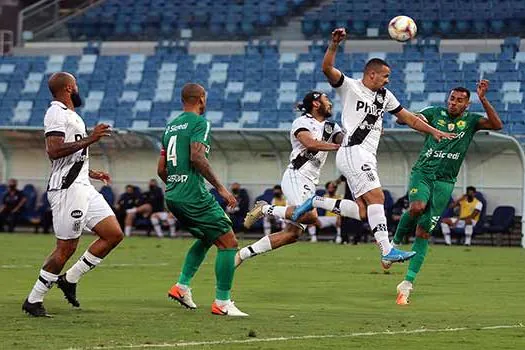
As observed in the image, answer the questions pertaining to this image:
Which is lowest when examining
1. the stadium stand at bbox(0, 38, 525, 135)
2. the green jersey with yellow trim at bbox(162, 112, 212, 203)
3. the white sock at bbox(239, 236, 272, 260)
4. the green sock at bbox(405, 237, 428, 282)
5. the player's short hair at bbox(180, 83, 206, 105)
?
the stadium stand at bbox(0, 38, 525, 135)

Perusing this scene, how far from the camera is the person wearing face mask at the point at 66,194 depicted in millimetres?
12422

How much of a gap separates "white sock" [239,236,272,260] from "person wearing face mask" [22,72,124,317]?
3282mm

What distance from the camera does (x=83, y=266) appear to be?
43.1 feet

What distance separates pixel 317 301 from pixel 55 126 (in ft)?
12.7

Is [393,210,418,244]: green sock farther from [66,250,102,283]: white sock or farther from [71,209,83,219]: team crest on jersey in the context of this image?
[71,209,83,219]: team crest on jersey

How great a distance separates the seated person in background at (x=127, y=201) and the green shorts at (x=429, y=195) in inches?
754

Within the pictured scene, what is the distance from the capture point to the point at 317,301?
580 inches

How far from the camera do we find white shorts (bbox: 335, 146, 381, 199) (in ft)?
48.0

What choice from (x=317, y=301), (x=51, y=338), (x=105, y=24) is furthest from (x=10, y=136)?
(x=51, y=338)

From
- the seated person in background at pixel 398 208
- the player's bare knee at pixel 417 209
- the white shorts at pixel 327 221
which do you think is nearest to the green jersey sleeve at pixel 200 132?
the player's bare knee at pixel 417 209

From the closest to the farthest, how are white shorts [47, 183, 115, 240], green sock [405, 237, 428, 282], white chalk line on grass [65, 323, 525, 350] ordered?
white chalk line on grass [65, 323, 525, 350]
white shorts [47, 183, 115, 240]
green sock [405, 237, 428, 282]

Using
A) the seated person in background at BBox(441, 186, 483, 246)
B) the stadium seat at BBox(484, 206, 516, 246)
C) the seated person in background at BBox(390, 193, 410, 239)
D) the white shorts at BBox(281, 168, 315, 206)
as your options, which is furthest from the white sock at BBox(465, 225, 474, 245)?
the white shorts at BBox(281, 168, 315, 206)

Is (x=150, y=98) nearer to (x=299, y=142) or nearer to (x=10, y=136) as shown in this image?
(x=10, y=136)

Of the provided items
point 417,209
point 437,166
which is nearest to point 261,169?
point 437,166
